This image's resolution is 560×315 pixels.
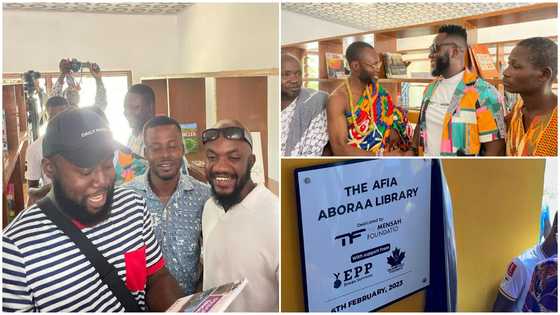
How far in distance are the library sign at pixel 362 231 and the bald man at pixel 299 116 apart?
0.09 m

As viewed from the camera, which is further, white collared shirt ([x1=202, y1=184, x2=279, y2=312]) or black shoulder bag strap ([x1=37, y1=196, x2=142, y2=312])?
white collared shirt ([x1=202, y1=184, x2=279, y2=312])

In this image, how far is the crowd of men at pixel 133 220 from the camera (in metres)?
1.73

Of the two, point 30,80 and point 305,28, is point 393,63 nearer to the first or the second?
point 305,28

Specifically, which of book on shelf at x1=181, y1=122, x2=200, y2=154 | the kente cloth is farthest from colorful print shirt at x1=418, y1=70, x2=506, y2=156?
book on shelf at x1=181, y1=122, x2=200, y2=154

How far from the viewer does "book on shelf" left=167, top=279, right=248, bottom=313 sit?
184cm

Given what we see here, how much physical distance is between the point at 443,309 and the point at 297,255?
654mm

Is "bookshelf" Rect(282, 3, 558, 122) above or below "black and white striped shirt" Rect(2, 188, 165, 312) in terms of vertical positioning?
above

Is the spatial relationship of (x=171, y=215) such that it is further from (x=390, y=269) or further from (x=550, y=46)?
(x=550, y=46)

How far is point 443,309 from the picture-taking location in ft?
6.74

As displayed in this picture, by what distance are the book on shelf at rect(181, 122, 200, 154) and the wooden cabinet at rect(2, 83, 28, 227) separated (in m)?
0.53

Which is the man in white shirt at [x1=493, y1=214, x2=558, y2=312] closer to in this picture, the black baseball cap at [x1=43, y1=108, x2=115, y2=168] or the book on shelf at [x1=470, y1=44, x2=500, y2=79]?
the book on shelf at [x1=470, y1=44, x2=500, y2=79]

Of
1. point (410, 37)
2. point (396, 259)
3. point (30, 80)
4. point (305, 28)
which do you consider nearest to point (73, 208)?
point (30, 80)

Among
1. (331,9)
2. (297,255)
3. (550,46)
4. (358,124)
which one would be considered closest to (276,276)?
(297,255)

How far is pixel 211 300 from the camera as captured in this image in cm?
186
